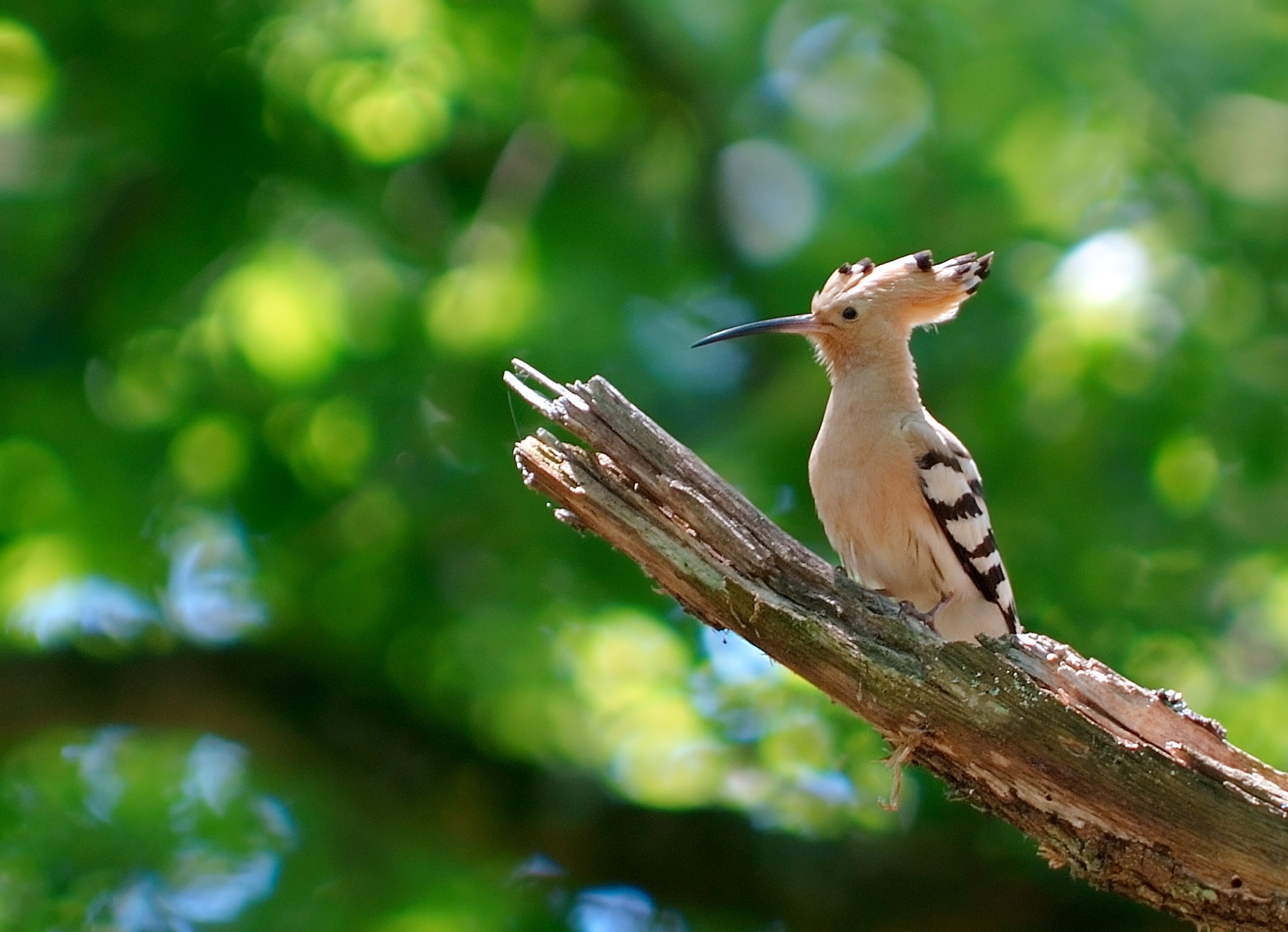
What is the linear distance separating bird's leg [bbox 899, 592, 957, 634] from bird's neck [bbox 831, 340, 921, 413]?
622 mm

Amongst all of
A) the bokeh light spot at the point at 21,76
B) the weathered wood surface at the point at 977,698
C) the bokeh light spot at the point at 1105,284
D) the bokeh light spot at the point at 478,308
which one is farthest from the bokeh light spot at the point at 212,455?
the bokeh light spot at the point at 1105,284

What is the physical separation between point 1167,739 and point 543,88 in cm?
473

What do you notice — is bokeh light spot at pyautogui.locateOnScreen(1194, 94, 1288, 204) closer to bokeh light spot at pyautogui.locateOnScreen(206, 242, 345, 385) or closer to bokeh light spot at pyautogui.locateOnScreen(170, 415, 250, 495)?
bokeh light spot at pyautogui.locateOnScreen(206, 242, 345, 385)

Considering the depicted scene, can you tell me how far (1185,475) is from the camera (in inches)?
225

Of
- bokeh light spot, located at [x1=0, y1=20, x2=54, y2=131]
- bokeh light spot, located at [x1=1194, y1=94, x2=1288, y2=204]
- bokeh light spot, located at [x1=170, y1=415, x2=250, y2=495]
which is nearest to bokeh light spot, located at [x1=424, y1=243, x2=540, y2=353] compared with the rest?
bokeh light spot, located at [x1=170, y1=415, x2=250, y2=495]

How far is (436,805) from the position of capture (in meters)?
6.63

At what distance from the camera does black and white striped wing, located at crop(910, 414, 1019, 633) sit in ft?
13.4

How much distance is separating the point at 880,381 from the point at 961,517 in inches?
21.5

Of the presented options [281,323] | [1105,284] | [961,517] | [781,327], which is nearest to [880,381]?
[781,327]

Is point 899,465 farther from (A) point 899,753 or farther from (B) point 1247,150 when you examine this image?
(B) point 1247,150

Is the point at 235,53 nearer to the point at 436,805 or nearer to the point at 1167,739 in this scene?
the point at 436,805

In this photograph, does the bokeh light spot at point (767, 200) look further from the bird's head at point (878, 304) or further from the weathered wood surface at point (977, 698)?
the weathered wood surface at point (977, 698)

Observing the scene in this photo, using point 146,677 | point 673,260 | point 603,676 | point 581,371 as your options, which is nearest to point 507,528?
point 581,371

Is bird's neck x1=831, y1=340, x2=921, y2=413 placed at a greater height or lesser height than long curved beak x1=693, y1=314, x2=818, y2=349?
lesser
